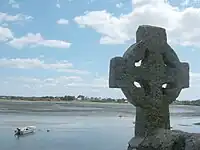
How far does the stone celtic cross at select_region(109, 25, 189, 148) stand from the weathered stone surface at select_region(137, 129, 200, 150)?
2.16 feet

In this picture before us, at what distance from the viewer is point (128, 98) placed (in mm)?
6832

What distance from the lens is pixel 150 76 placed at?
694 cm

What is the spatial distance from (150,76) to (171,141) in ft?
5.19

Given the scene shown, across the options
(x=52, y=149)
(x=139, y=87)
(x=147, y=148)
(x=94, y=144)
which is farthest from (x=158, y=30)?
(x=94, y=144)

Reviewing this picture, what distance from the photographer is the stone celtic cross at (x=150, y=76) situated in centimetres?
674

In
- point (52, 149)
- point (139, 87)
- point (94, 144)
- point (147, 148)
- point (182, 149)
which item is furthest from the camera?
point (94, 144)

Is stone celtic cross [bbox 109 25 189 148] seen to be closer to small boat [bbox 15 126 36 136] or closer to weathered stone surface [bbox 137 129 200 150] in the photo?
weathered stone surface [bbox 137 129 200 150]

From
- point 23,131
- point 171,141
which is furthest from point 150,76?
point 23,131

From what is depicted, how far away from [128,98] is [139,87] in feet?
0.86

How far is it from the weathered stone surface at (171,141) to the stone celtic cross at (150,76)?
0.66 m

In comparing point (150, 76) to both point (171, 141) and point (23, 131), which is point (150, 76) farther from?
point (23, 131)

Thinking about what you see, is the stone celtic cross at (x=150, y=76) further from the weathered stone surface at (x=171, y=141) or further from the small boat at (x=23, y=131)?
the small boat at (x=23, y=131)

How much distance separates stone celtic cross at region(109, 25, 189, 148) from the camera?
6742 millimetres

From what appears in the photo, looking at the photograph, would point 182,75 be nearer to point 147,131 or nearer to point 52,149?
point 147,131
